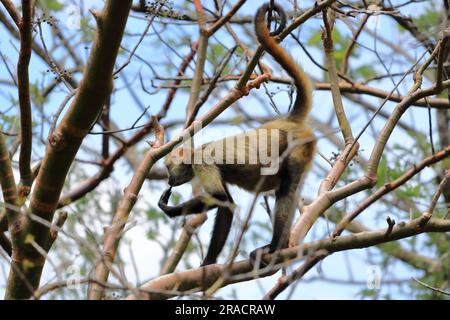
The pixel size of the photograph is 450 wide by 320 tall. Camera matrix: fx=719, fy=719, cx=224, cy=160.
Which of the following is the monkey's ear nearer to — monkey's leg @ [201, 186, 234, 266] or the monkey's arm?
the monkey's arm

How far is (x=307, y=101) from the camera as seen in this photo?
7.21m

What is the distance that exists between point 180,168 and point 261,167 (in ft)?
2.89

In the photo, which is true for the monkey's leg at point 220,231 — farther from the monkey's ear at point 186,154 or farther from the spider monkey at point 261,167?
the monkey's ear at point 186,154

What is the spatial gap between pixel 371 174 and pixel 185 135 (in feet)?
4.86

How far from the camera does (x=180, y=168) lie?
7.58m

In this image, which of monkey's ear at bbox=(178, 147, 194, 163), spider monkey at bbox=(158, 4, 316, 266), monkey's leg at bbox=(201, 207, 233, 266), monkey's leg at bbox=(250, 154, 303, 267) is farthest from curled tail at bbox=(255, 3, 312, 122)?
monkey's leg at bbox=(201, 207, 233, 266)

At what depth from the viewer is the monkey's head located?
7.52 meters

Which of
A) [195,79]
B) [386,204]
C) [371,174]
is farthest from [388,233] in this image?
[386,204]

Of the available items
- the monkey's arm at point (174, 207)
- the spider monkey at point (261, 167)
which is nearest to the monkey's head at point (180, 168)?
the spider monkey at point (261, 167)

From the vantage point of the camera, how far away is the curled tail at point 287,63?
5.71 m

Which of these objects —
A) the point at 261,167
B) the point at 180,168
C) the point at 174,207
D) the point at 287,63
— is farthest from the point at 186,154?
the point at 287,63

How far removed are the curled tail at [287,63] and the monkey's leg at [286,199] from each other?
1.78 feet

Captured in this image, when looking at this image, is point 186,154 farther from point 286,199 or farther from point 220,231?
point 286,199

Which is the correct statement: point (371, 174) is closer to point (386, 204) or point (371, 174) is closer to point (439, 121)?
point (386, 204)
